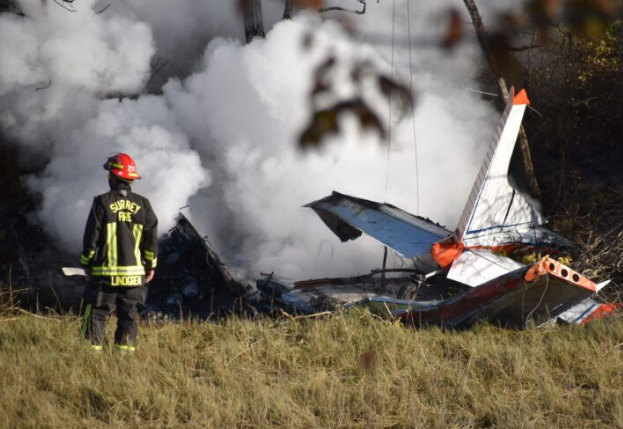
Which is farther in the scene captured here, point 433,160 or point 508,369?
point 433,160

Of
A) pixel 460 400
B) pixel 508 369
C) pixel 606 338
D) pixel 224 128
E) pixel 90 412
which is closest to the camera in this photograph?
pixel 90 412

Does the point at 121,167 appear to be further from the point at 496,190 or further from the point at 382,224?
the point at 496,190

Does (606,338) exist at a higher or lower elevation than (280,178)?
lower

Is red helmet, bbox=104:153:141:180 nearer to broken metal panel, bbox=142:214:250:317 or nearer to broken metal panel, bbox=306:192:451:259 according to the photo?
broken metal panel, bbox=306:192:451:259

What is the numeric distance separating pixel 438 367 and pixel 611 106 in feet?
24.2

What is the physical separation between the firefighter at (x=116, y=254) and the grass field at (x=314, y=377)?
0.66ft

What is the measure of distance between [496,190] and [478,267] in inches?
37.3

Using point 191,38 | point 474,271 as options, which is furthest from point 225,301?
point 191,38

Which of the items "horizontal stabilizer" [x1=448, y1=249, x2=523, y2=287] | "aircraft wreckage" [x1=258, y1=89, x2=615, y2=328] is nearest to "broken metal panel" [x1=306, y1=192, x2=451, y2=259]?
"aircraft wreckage" [x1=258, y1=89, x2=615, y2=328]

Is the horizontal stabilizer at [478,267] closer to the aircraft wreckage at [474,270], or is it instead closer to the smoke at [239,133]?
the aircraft wreckage at [474,270]

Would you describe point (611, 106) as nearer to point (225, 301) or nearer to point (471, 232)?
point (471, 232)

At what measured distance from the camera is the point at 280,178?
416 inches

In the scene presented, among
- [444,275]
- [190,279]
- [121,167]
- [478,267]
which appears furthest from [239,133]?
[121,167]

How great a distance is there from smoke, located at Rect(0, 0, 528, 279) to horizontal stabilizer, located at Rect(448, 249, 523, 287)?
2845mm
